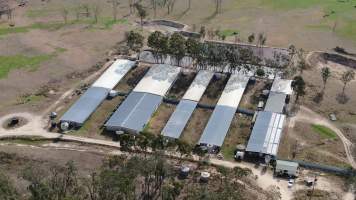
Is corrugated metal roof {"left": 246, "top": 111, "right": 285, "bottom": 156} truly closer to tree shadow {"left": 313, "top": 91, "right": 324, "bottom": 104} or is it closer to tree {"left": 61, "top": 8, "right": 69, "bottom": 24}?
tree shadow {"left": 313, "top": 91, "right": 324, "bottom": 104}

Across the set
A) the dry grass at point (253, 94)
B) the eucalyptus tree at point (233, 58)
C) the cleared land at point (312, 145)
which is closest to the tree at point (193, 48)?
the eucalyptus tree at point (233, 58)

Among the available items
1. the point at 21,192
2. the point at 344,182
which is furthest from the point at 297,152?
the point at 21,192

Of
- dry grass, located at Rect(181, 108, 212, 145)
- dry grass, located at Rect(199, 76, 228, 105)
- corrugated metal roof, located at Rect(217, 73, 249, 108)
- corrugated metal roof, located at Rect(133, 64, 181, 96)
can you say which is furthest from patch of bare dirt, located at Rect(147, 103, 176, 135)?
corrugated metal roof, located at Rect(217, 73, 249, 108)

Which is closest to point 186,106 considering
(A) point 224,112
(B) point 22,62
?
(A) point 224,112

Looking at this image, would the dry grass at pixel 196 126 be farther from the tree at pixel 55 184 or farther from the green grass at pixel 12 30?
the green grass at pixel 12 30

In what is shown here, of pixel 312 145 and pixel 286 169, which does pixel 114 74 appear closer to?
pixel 312 145

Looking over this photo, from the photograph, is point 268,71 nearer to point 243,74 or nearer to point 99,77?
point 243,74
